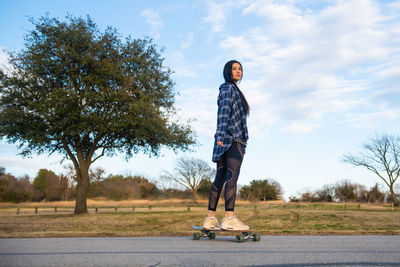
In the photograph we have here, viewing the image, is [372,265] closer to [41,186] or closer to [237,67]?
[237,67]

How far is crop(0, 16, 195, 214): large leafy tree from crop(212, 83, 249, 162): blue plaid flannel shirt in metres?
13.3

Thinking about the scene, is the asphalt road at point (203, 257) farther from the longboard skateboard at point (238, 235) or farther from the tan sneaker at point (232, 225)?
the tan sneaker at point (232, 225)

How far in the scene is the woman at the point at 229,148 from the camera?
5113 mm

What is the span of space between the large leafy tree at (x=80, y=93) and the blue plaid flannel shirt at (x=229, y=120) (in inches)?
525

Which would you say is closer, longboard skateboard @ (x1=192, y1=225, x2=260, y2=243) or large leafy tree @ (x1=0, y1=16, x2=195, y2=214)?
longboard skateboard @ (x1=192, y1=225, x2=260, y2=243)

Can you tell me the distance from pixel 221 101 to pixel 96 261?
314 centimetres

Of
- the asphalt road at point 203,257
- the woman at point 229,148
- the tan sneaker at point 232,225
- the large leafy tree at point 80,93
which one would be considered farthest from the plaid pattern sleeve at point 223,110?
the large leafy tree at point 80,93

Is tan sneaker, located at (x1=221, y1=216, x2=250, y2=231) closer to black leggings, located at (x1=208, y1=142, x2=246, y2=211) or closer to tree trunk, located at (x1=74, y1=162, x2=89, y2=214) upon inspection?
black leggings, located at (x1=208, y1=142, x2=246, y2=211)

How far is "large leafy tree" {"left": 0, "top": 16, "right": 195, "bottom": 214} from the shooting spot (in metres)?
18.2

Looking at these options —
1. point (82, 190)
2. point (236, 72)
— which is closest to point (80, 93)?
point (82, 190)

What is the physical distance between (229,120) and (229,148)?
0.44 m

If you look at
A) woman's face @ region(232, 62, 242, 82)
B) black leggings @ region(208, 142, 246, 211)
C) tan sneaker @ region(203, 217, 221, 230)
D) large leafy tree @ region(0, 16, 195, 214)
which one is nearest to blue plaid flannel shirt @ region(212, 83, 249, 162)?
black leggings @ region(208, 142, 246, 211)

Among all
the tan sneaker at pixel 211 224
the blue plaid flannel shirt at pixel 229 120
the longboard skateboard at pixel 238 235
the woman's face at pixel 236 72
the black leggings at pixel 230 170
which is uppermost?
the woman's face at pixel 236 72

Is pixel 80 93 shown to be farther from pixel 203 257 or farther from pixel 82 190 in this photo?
pixel 203 257
